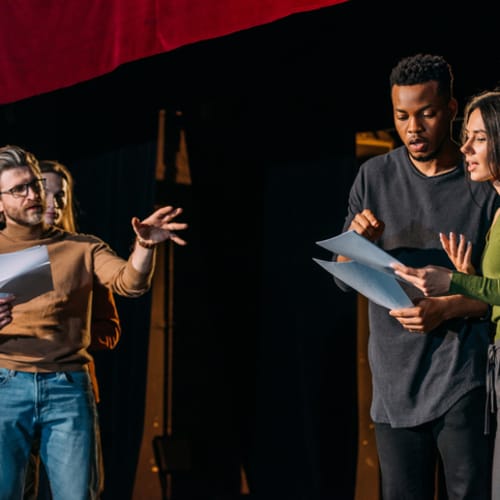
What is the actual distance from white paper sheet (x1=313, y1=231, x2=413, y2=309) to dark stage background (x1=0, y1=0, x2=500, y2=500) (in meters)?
1.85

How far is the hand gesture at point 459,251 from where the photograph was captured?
2.05m

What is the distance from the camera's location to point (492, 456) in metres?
2.05

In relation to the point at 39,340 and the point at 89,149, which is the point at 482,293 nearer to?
the point at 39,340

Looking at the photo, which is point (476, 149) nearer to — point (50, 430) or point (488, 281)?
point (488, 281)

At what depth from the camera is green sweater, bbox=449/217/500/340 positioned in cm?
193

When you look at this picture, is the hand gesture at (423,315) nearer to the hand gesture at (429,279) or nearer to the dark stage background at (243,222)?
the hand gesture at (429,279)

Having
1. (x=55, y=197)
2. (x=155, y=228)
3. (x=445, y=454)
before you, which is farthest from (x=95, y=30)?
(x=445, y=454)

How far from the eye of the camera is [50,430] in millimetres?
2482

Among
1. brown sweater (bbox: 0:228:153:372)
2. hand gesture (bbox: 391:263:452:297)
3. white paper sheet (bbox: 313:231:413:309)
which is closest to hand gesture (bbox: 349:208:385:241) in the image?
white paper sheet (bbox: 313:231:413:309)

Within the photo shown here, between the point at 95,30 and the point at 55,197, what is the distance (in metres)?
0.70

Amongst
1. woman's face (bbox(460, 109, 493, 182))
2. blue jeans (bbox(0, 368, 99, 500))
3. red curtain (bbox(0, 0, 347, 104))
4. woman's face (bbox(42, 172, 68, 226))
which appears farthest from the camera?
woman's face (bbox(42, 172, 68, 226))

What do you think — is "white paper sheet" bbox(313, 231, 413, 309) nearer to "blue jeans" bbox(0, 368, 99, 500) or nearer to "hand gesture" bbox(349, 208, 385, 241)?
"hand gesture" bbox(349, 208, 385, 241)

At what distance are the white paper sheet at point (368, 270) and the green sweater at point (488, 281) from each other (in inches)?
4.7

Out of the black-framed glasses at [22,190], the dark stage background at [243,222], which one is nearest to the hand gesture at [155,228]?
the black-framed glasses at [22,190]
